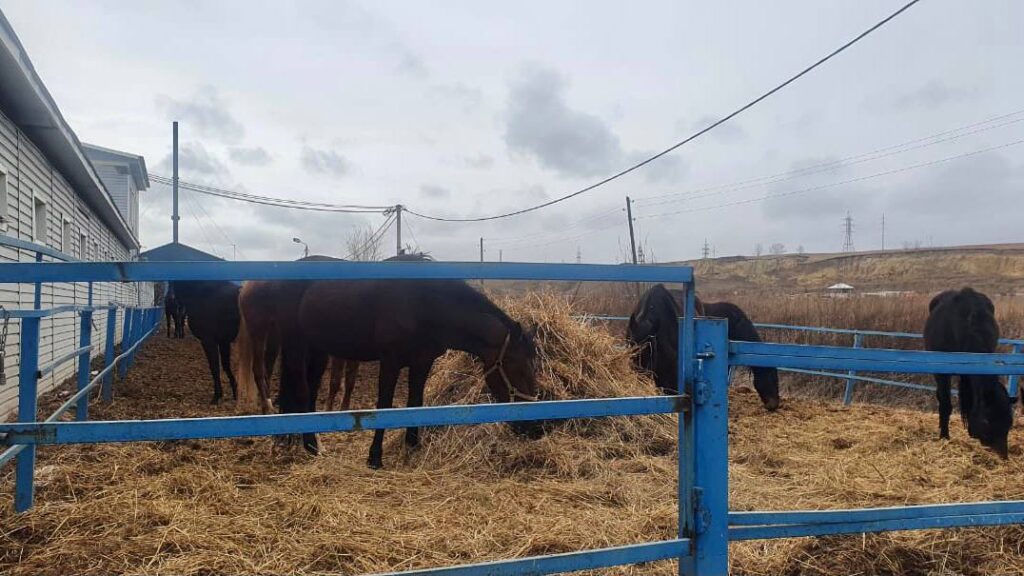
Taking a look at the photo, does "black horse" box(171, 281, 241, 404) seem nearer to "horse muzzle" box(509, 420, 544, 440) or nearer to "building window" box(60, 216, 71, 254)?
"building window" box(60, 216, 71, 254)

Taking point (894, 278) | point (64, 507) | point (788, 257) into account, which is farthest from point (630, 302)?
point (788, 257)

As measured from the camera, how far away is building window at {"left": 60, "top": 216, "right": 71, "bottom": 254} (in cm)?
1071

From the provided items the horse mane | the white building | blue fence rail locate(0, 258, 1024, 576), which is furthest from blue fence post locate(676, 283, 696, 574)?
the white building

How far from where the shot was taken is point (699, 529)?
209cm

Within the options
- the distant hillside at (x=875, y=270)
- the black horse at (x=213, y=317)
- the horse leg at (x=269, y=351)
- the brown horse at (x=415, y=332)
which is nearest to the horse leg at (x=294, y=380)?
the brown horse at (x=415, y=332)

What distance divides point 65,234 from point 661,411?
1264 centimetres

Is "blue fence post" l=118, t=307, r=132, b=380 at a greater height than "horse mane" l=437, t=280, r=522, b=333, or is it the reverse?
"horse mane" l=437, t=280, r=522, b=333

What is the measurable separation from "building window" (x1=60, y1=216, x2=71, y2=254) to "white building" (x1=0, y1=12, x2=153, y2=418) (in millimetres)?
17

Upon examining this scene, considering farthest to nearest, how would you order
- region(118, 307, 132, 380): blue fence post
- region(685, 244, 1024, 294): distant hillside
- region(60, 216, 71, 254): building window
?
region(685, 244, 1024, 294): distant hillside
region(60, 216, 71, 254): building window
region(118, 307, 132, 380): blue fence post

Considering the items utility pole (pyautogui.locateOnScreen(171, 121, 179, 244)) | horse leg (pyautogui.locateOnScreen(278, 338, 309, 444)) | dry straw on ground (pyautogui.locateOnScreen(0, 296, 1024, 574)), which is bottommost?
dry straw on ground (pyautogui.locateOnScreen(0, 296, 1024, 574))

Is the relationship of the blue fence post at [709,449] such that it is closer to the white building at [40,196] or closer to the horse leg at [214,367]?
the white building at [40,196]

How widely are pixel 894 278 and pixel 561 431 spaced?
56743mm

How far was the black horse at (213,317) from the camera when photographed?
8.83 metres

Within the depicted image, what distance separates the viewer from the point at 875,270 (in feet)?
178
